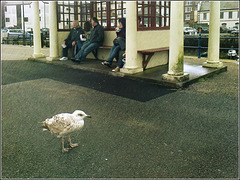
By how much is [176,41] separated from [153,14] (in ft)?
9.03

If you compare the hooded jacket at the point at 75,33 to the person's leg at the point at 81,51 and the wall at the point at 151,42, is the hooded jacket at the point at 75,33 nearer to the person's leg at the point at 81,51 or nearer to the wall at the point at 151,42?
the person's leg at the point at 81,51

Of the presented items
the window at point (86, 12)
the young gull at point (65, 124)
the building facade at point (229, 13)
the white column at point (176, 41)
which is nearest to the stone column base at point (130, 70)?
the white column at point (176, 41)

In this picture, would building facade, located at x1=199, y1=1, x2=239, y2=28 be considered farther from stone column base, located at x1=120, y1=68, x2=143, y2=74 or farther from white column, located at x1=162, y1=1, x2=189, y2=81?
white column, located at x1=162, y1=1, x2=189, y2=81

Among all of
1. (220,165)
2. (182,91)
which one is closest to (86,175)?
(220,165)

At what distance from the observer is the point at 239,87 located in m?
7.20

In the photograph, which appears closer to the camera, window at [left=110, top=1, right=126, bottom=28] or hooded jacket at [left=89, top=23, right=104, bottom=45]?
window at [left=110, top=1, right=126, bottom=28]

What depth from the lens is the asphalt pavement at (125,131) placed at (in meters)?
3.41

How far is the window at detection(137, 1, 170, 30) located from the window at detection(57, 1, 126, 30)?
1425 millimetres

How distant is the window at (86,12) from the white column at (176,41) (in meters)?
3.72

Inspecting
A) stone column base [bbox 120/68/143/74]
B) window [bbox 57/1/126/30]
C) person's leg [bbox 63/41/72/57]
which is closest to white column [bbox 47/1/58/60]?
person's leg [bbox 63/41/72/57]

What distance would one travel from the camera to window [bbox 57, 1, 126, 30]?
436 inches

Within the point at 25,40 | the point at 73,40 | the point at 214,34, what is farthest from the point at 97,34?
the point at 25,40

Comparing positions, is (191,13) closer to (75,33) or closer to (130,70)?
(75,33)

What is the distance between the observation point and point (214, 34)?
31.6 feet
